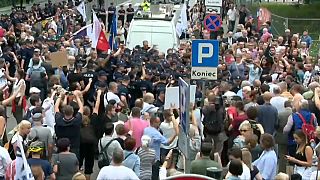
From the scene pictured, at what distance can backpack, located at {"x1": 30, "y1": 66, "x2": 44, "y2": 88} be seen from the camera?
16.9 meters

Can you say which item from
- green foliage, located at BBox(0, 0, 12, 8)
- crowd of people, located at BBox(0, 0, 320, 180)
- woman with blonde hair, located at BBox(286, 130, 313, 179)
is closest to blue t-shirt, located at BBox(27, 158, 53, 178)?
crowd of people, located at BBox(0, 0, 320, 180)

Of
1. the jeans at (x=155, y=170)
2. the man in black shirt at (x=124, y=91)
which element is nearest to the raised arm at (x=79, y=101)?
the man in black shirt at (x=124, y=91)

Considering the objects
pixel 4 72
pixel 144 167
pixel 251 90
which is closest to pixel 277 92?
pixel 251 90

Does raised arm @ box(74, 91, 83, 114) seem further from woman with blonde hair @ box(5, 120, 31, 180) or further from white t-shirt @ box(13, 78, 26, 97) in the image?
white t-shirt @ box(13, 78, 26, 97)

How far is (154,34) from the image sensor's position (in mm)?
24609

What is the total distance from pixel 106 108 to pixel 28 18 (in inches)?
791

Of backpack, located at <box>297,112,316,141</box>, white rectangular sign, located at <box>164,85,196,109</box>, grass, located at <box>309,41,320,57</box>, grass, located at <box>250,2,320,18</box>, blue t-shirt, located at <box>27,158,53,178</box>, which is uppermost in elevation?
white rectangular sign, located at <box>164,85,196,109</box>

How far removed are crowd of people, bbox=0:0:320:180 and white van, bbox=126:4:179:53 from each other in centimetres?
381

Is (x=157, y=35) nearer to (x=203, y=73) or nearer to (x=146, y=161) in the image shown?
(x=203, y=73)

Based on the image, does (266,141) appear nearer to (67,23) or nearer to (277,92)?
(277,92)

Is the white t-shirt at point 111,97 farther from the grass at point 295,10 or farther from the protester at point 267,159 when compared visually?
the grass at point 295,10

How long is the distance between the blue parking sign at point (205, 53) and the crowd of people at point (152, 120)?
0.61m

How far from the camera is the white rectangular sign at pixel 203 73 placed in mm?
13438

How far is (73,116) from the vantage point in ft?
38.8
